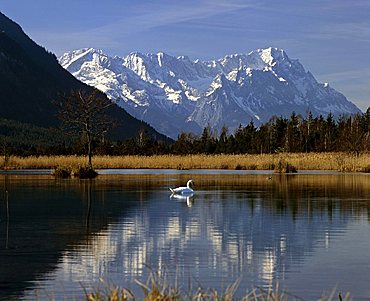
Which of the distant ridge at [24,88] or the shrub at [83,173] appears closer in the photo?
the shrub at [83,173]

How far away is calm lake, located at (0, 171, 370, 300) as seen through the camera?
33.3ft

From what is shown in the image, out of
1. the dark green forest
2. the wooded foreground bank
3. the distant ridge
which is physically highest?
the distant ridge

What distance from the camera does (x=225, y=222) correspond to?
1719 centimetres

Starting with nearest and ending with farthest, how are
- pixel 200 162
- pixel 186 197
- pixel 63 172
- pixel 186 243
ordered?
pixel 186 243
pixel 186 197
pixel 63 172
pixel 200 162

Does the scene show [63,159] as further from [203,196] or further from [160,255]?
[160,255]

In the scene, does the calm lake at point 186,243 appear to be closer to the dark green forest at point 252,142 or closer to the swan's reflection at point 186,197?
the swan's reflection at point 186,197

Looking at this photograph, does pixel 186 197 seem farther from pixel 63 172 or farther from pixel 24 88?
pixel 24 88

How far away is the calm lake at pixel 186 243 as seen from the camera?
10.1 meters

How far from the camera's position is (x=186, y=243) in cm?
1377

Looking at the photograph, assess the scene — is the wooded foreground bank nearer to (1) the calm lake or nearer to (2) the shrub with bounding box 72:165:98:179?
(2) the shrub with bounding box 72:165:98:179

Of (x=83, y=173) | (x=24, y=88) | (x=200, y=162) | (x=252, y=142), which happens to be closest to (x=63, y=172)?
(x=83, y=173)

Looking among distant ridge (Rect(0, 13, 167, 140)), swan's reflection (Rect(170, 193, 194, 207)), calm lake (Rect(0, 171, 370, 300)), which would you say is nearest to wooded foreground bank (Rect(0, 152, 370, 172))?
swan's reflection (Rect(170, 193, 194, 207))

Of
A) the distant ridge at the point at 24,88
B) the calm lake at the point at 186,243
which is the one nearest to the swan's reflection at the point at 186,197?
the calm lake at the point at 186,243

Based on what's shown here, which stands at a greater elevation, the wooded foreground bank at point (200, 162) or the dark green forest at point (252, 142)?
the dark green forest at point (252, 142)
